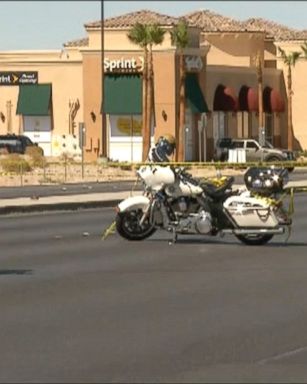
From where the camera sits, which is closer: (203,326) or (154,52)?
(203,326)

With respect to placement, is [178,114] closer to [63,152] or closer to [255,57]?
[63,152]

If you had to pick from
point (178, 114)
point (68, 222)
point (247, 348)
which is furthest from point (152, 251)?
point (178, 114)

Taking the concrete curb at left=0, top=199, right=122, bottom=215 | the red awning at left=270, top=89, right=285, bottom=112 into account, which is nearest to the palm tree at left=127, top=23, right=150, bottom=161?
the red awning at left=270, top=89, right=285, bottom=112

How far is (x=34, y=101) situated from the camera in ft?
258

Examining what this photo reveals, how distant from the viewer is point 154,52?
2950 inches

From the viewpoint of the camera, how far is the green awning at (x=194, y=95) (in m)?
75.1

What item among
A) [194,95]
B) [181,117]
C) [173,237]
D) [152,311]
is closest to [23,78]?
[194,95]

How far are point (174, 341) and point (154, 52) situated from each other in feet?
208

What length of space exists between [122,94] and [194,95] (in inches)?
159

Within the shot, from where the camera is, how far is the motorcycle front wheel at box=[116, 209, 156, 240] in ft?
73.9

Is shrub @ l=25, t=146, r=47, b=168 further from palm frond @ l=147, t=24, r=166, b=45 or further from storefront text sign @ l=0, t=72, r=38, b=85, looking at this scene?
storefront text sign @ l=0, t=72, r=38, b=85

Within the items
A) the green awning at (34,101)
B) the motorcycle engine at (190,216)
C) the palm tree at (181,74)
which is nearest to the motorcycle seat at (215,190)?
the motorcycle engine at (190,216)

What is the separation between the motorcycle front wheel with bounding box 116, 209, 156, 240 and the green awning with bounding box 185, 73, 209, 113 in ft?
171

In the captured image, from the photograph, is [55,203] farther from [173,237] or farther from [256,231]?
[256,231]
